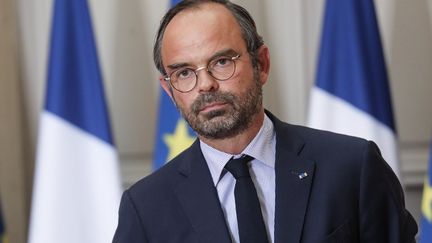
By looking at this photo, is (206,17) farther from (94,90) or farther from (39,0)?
(39,0)

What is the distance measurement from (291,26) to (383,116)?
21.0 inches

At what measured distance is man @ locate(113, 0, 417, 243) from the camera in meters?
1.23

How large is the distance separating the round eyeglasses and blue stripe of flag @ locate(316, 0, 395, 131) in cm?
123

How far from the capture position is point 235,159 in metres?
1.29

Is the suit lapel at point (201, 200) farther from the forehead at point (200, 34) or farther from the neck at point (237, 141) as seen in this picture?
the forehead at point (200, 34)

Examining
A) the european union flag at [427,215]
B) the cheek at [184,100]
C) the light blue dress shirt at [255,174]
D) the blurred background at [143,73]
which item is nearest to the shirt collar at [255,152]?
the light blue dress shirt at [255,174]

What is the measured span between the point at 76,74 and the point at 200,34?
1.34 meters

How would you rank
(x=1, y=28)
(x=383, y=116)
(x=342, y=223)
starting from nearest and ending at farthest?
(x=342, y=223) → (x=383, y=116) → (x=1, y=28)

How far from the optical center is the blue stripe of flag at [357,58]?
2428 millimetres

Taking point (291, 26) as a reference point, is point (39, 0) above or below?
above

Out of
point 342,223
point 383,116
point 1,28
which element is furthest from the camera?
point 1,28

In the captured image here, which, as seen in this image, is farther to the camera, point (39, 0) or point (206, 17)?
point (39, 0)

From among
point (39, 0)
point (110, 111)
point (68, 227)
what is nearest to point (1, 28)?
point (39, 0)

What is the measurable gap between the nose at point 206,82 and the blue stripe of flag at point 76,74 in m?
1.33
